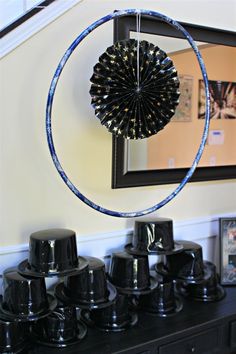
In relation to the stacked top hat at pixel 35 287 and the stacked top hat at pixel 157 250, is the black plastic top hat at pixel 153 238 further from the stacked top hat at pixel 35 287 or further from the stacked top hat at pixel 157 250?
the stacked top hat at pixel 35 287

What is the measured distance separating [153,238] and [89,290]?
0.31 metres

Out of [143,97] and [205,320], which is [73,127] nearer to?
[143,97]

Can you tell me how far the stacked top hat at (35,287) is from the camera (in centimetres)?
131

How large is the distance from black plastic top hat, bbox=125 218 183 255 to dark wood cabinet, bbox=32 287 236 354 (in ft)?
0.80

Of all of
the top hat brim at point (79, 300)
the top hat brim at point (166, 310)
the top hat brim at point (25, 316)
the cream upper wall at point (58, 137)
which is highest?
the cream upper wall at point (58, 137)

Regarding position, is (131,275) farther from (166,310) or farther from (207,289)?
(207,289)

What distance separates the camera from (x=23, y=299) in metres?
1.32

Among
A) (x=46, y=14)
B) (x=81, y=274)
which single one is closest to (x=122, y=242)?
(x=81, y=274)

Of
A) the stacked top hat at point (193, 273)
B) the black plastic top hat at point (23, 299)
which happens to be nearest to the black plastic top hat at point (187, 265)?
the stacked top hat at point (193, 273)

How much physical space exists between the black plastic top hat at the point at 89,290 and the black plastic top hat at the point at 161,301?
21 cm

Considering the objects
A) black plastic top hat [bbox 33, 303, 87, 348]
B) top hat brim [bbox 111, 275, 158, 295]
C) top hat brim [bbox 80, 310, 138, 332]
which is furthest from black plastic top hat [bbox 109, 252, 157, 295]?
black plastic top hat [bbox 33, 303, 87, 348]

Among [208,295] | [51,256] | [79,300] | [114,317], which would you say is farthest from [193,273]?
[51,256]

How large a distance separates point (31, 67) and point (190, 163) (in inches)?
29.9

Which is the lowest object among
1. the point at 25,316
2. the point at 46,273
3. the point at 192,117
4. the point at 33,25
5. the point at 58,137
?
the point at 25,316
